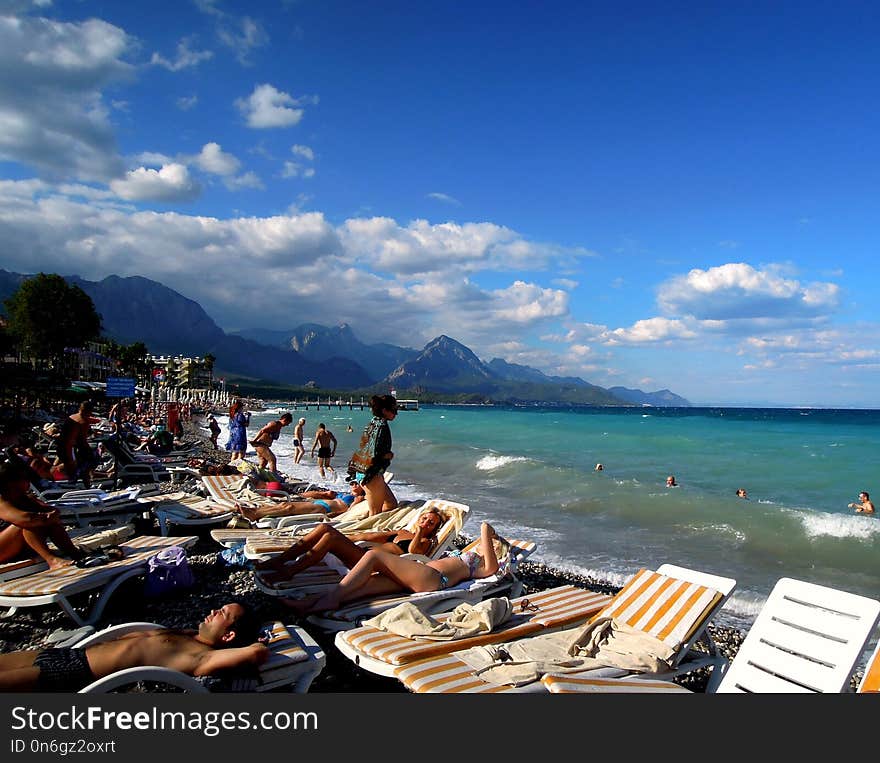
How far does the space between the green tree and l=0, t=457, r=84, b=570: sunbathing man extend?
46056 mm

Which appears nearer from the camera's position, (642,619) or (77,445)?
(642,619)

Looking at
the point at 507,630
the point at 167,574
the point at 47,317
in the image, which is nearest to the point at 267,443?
the point at 167,574

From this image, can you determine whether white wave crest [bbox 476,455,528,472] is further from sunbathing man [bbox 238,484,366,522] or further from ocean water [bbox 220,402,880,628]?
sunbathing man [bbox 238,484,366,522]

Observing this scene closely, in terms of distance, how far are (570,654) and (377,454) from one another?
3430mm

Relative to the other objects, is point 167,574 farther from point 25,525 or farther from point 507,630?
point 507,630

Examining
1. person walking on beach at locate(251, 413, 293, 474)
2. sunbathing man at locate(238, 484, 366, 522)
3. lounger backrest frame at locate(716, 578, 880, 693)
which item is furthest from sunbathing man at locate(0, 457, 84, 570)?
person walking on beach at locate(251, 413, 293, 474)

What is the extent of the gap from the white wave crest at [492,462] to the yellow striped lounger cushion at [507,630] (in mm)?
15923

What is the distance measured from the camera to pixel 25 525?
4.67 metres

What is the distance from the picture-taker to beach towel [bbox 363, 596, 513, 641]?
12.1ft
